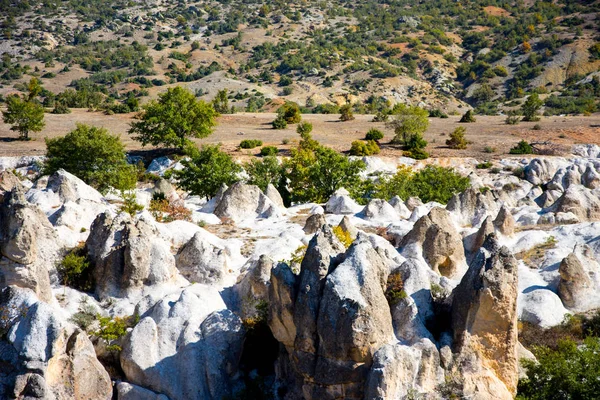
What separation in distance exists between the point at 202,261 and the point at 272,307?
550 cm

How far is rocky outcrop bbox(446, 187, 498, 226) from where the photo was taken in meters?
32.2

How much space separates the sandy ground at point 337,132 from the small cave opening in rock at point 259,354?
33967 millimetres

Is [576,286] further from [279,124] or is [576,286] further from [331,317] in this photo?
[279,124]

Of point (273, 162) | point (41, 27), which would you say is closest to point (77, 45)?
point (41, 27)

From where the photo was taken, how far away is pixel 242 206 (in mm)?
30500

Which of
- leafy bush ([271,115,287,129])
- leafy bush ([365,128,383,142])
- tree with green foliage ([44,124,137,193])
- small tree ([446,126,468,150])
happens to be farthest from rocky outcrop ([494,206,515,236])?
leafy bush ([271,115,287,129])

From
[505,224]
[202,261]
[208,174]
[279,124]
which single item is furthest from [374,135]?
[202,261]

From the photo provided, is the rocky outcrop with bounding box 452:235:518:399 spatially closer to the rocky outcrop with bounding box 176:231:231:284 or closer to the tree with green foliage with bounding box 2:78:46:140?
the rocky outcrop with bounding box 176:231:231:284

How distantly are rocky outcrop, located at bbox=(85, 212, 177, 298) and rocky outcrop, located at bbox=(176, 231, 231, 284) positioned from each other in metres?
0.65

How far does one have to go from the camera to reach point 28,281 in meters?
19.5

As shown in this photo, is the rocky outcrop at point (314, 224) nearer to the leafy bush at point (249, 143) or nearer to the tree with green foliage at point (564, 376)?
the tree with green foliage at point (564, 376)

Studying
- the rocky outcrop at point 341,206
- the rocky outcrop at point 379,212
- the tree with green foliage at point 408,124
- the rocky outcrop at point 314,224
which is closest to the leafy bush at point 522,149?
the tree with green foliage at point 408,124

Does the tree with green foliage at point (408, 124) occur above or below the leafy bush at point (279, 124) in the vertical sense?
above

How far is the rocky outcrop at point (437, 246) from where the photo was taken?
24.6 m
